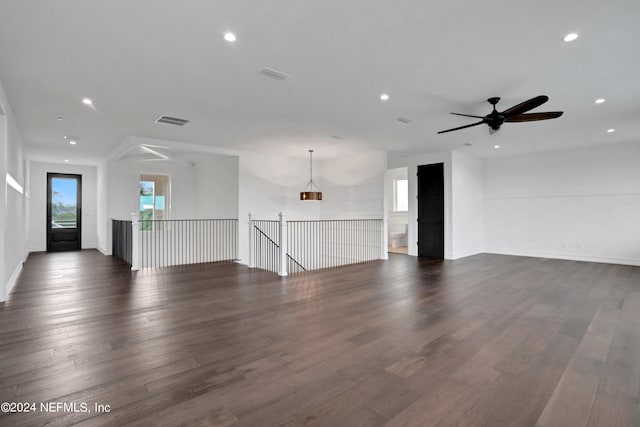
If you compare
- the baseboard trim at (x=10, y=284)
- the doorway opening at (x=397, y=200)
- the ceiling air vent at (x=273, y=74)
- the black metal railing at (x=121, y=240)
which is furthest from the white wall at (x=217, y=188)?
the doorway opening at (x=397, y=200)

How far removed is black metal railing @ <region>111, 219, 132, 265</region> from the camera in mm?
7215

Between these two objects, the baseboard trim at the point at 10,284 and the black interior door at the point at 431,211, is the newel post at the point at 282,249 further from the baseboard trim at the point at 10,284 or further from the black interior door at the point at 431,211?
the black interior door at the point at 431,211

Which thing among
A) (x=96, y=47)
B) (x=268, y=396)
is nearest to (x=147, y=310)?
(x=268, y=396)

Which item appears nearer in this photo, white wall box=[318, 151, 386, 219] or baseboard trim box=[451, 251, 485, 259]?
baseboard trim box=[451, 251, 485, 259]

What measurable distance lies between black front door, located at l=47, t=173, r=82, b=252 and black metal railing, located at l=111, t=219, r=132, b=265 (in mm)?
2732

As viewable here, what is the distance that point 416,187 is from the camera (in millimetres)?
8750

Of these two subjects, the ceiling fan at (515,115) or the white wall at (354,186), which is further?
the white wall at (354,186)

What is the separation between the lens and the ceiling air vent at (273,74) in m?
3.50

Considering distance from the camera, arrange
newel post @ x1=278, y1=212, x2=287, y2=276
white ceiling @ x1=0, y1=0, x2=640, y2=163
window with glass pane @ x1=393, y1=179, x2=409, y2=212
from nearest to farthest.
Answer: white ceiling @ x1=0, y1=0, x2=640, y2=163
newel post @ x1=278, y1=212, x2=287, y2=276
window with glass pane @ x1=393, y1=179, x2=409, y2=212

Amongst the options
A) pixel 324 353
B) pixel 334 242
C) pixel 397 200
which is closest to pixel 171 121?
pixel 324 353

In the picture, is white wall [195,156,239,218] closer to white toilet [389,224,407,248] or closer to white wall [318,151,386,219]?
white wall [318,151,386,219]

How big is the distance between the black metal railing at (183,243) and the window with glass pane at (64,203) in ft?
8.96

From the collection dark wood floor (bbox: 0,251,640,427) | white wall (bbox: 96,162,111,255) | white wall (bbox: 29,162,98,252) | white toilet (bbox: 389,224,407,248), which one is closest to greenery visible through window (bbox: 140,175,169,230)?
white wall (bbox: 96,162,111,255)

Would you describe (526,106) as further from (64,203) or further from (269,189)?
(64,203)
